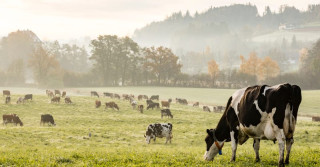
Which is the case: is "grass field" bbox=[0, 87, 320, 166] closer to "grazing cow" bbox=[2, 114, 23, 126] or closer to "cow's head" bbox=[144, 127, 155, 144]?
"cow's head" bbox=[144, 127, 155, 144]

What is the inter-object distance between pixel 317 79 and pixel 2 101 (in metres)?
88.9

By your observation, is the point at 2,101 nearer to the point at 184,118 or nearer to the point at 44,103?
the point at 44,103

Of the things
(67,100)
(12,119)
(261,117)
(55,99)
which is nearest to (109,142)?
(12,119)

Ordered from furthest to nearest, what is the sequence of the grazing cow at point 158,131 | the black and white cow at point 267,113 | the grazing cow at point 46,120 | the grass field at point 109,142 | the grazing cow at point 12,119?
the grazing cow at point 46,120 → the grazing cow at point 12,119 → the grazing cow at point 158,131 → the grass field at point 109,142 → the black and white cow at point 267,113

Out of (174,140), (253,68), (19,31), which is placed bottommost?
(174,140)

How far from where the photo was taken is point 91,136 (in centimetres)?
2386

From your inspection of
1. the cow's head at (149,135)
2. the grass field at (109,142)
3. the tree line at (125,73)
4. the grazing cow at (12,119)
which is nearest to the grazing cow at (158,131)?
the cow's head at (149,135)

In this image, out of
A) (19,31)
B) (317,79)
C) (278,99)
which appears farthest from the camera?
(19,31)

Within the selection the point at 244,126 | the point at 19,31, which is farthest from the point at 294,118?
the point at 19,31

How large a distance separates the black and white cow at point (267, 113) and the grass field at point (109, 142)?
106 centimetres

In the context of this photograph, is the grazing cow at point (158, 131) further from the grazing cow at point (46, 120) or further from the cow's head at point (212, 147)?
the cow's head at point (212, 147)

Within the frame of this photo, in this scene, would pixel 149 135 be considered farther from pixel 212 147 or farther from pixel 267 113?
pixel 267 113

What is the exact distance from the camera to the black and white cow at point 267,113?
337 inches

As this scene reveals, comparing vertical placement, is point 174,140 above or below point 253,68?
below
